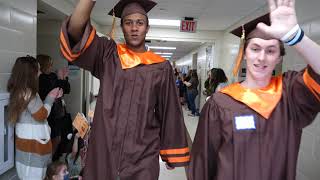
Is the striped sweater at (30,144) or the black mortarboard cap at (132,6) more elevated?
the black mortarboard cap at (132,6)

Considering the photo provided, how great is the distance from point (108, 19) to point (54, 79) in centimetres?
364

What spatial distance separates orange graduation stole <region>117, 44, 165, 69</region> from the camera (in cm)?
162

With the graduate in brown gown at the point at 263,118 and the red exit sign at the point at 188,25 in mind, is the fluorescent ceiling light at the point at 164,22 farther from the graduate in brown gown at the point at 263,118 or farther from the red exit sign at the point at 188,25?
the graduate in brown gown at the point at 263,118

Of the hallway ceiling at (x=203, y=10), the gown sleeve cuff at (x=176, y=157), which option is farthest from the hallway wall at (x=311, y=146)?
the gown sleeve cuff at (x=176, y=157)

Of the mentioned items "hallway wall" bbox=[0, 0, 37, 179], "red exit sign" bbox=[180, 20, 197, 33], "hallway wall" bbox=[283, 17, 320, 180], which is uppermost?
"red exit sign" bbox=[180, 20, 197, 33]

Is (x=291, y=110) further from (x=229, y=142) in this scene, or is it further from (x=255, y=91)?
(x=229, y=142)

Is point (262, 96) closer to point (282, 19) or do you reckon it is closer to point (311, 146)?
point (282, 19)

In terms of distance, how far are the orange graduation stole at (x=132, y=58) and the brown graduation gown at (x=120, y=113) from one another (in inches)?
1.0

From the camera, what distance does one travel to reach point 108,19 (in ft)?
22.3

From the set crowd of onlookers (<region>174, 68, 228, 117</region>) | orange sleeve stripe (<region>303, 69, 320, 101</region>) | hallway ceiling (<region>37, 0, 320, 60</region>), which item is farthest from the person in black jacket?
orange sleeve stripe (<region>303, 69, 320, 101</region>)

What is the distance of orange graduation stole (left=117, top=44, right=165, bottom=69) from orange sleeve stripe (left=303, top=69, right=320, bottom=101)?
30.8 inches

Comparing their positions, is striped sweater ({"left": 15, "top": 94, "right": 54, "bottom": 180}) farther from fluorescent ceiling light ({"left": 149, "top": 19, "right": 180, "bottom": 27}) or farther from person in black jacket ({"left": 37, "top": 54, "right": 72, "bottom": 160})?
fluorescent ceiling light ({"left": 149, "top": 19, "right": 180, "bottom": 27})

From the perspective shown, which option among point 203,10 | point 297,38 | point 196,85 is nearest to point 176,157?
point 297,38

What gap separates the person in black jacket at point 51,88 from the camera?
3391 mm
